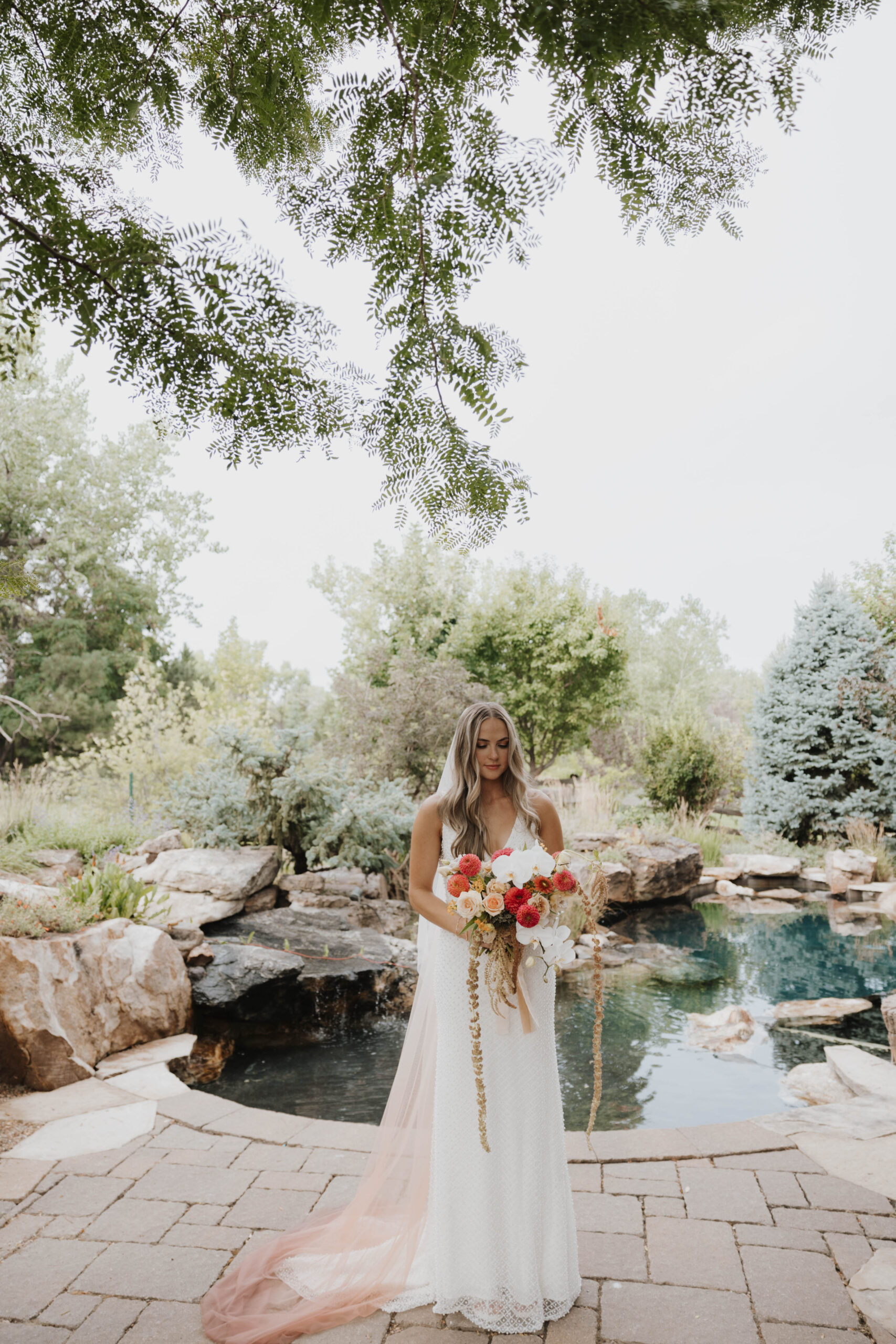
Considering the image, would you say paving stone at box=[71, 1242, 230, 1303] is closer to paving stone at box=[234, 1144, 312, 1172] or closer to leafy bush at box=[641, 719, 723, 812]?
paving stone at box=[234, 1144, 312, 1172]

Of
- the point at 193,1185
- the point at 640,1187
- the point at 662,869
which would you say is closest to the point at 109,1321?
the point at 193,1185

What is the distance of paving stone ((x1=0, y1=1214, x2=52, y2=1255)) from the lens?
3.07 meters

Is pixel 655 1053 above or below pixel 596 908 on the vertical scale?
below

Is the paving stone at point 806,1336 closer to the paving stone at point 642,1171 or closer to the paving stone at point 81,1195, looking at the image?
the paving stone at point 642,1171

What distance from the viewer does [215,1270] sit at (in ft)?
9.56

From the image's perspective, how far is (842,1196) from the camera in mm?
3330

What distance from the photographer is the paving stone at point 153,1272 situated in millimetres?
2789

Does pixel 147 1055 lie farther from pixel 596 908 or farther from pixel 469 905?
pixel 596 908

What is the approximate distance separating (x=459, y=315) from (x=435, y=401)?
29 cm

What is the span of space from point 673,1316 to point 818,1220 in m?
0.88

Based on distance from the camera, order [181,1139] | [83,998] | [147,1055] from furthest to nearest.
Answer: [147,1055] < [83,998] < [181,1139]

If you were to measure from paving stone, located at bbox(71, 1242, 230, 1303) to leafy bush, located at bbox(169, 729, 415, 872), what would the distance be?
5.49 metres

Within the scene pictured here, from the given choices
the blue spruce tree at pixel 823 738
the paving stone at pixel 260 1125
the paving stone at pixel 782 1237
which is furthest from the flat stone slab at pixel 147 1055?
the blue spruce tree at pixel 823 738

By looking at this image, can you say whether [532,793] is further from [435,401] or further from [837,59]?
[837,59]
